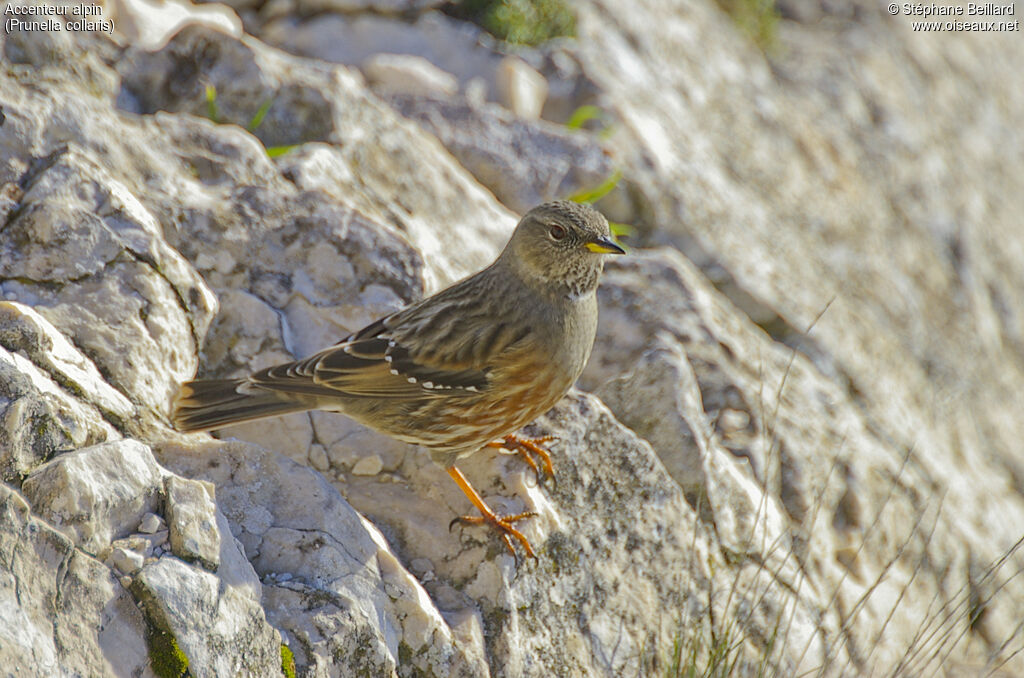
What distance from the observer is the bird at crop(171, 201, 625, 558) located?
390 centimetres

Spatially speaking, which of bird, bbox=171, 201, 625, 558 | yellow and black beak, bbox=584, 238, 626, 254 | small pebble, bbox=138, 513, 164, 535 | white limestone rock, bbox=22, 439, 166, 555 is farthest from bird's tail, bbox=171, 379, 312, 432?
yellow and black beak, bbox=584, 238, 626, 254

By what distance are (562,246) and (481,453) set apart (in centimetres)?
105

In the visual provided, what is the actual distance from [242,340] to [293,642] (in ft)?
5.57

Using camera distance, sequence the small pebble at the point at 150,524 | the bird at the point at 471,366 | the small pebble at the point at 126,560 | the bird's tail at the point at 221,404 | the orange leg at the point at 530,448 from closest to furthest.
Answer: the small pebble at the point at 126,560, the small pebble at the point at 150,524, the bird's tail at the point at 221,404, the bird at the point at 471,366, the orange leg at the point at 530,448

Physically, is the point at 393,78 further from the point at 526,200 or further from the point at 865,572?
the point at 865,572

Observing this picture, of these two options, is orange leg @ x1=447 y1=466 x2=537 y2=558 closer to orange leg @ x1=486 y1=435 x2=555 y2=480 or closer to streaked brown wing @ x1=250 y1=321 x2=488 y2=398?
orange leg @ x1=486 y1=435 x2=555 y2=480

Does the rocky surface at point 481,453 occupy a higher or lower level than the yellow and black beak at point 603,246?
lower

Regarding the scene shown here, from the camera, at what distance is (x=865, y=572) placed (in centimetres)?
518

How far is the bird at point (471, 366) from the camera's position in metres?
3.90

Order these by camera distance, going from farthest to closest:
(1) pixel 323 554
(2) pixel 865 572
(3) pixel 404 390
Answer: (2) pixel 865 572 → (3) pixel 404 390 → (1) pixel 323 554

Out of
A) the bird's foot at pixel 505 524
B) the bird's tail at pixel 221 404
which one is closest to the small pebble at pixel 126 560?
the bird's tail at pixel 221 404

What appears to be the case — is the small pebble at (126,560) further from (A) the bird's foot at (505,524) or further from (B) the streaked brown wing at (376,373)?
(A) the bird's foot at (505,524)

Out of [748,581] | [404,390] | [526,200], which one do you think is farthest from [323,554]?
[526,200]

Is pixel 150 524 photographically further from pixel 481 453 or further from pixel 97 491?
pixel 481 453
